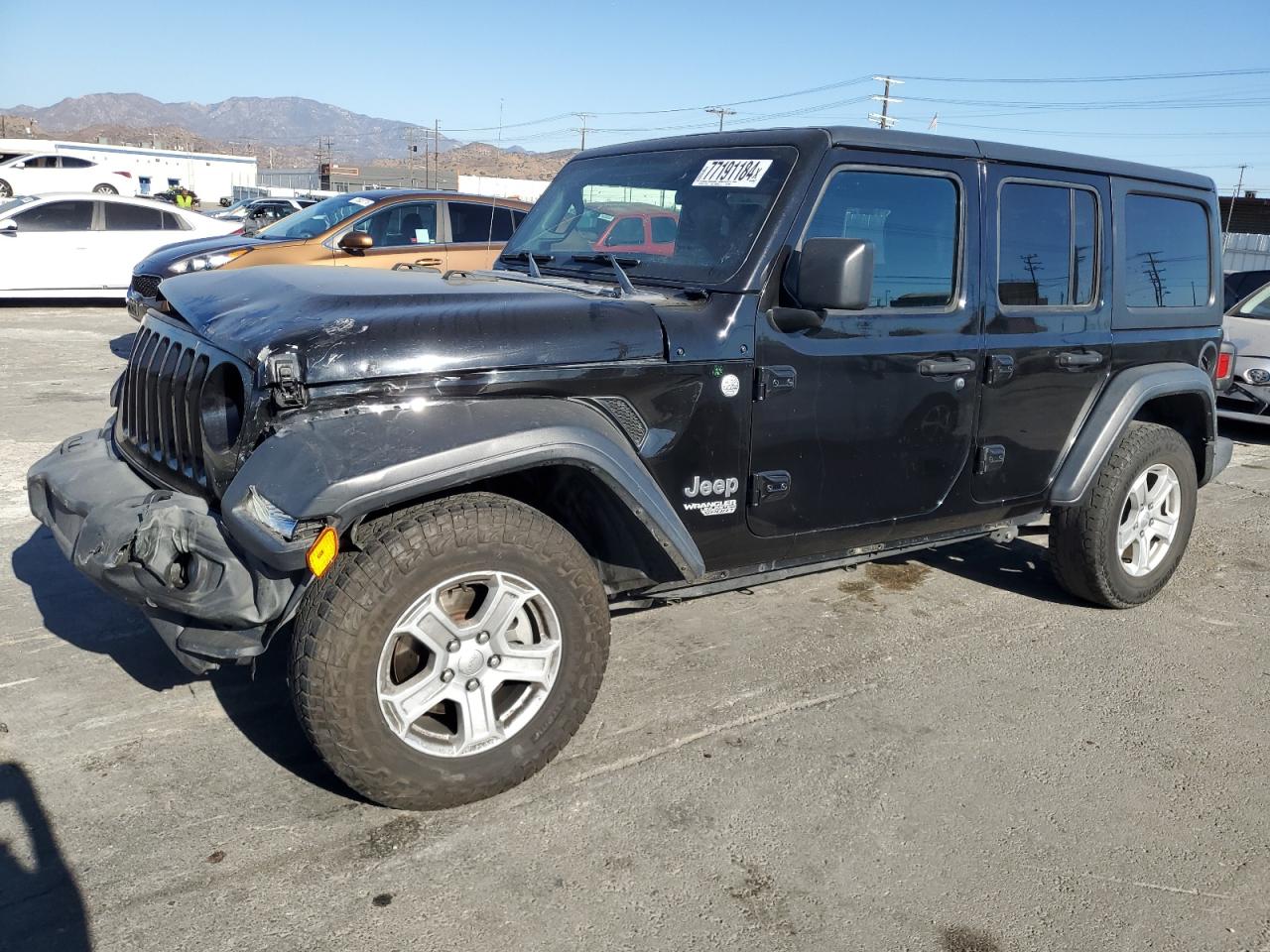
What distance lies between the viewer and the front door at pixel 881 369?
360 cm

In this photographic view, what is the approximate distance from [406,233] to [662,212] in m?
7.29

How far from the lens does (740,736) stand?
12.0 ft

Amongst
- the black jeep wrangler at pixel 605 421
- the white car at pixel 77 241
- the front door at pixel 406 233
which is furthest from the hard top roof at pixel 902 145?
the white car at pixel 77 241

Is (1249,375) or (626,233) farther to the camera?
(1249,375)

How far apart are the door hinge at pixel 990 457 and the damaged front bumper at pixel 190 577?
2675mm

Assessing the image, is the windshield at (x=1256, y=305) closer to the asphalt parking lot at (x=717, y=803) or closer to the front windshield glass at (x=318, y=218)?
the asphalt parking lot at (x=717, y=803)

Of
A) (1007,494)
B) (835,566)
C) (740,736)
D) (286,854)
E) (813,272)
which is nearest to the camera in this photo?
(286,854)

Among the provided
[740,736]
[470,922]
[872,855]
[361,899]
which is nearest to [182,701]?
[361,899]

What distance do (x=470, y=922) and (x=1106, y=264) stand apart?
12.1 feet

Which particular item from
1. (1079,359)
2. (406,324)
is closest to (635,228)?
(406,324)

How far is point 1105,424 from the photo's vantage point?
A: 4559 mm

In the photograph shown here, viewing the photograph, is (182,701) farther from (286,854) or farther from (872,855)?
(872,855)

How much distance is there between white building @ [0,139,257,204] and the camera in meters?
60.0

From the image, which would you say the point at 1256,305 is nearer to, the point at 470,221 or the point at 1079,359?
the point at 1079,359
